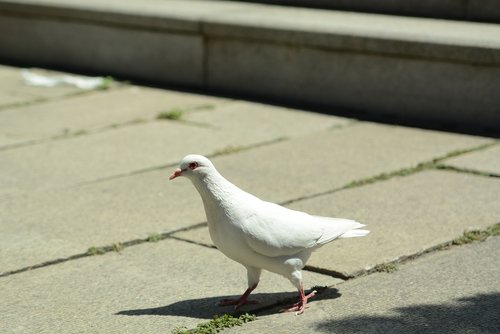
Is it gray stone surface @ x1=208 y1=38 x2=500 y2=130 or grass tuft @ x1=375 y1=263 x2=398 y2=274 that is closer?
grass tuft @ x1=375 y1=263 x2=398 y2=274

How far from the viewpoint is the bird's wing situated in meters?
4.00

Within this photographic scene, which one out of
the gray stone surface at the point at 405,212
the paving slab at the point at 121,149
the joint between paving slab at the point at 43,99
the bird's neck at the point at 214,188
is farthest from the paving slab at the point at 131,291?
the joint between paving slab at the point at 43,99

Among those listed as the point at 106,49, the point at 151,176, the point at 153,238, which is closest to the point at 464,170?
the point at 151,176

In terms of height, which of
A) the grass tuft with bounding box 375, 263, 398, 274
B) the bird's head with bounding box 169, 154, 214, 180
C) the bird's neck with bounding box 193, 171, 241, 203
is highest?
the bird's head with bounding box 169, 154, 214, 180

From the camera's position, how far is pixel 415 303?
4.25m

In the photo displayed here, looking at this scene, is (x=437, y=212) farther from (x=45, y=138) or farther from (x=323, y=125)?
(x=45, y=138)

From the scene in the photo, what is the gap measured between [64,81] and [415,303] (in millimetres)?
6059

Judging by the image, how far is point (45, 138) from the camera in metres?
7.56

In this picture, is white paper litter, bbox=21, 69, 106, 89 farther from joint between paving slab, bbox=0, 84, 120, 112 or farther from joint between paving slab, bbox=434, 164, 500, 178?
joint between paving slab, bbox=434, 164, 500, 178

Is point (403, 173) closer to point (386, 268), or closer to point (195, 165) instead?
point (386, 268)

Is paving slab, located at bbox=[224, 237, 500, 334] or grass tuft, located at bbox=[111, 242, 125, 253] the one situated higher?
paving slab, located at bbox=[224, 237, 500, 334]

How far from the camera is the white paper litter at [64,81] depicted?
942 centimetres

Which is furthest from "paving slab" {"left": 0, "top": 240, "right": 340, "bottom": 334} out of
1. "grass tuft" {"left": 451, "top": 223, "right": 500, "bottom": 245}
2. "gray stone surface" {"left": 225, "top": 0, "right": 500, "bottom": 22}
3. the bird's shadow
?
"gray stone surface" {"left": 225, "top": 0, "right": 500, "bottom": 22}

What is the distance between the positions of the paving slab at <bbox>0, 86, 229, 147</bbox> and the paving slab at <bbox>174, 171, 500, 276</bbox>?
2.70 metres
